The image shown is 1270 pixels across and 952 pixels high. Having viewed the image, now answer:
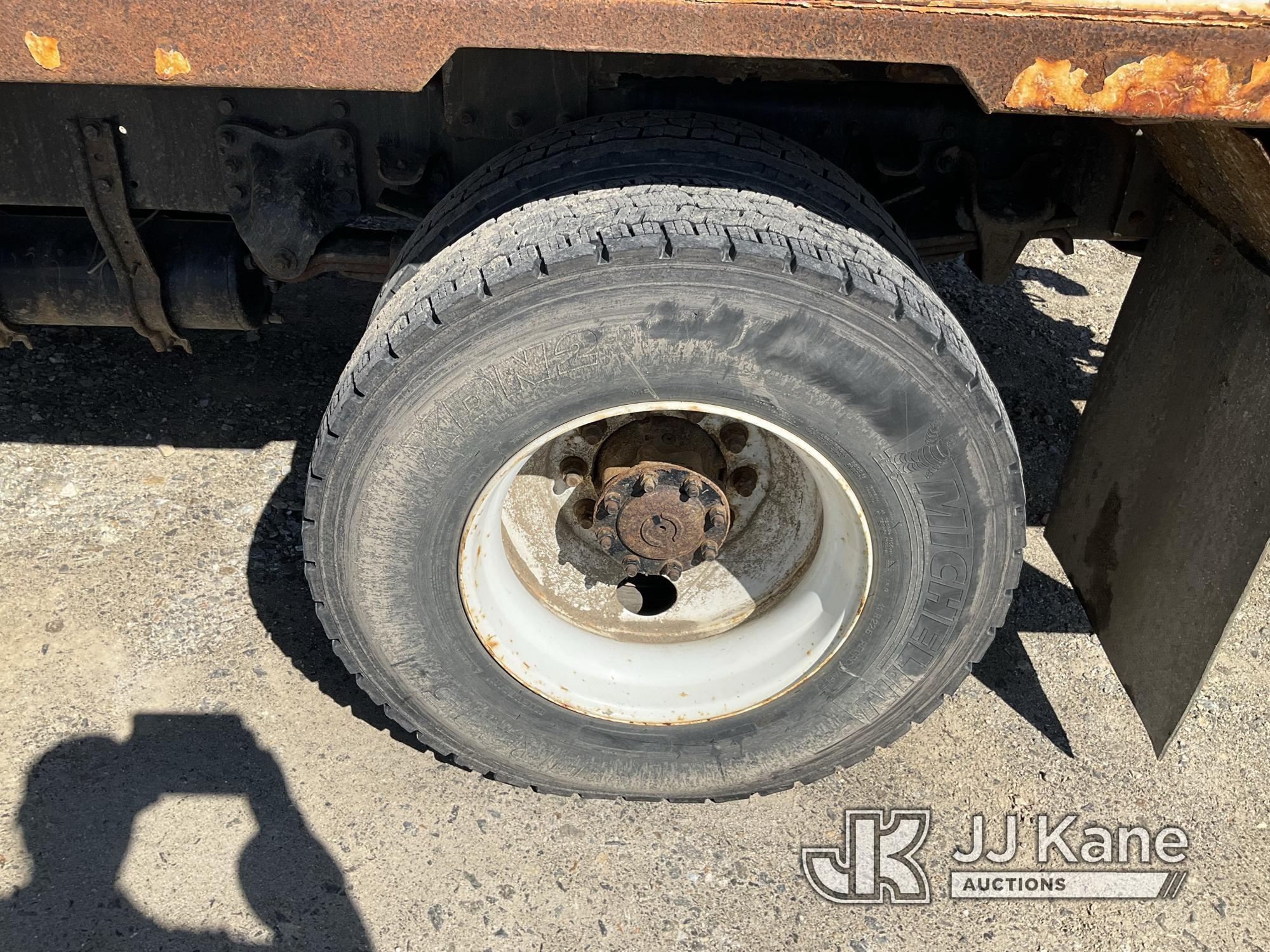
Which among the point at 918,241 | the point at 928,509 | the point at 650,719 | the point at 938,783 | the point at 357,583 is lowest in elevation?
the point at 938,783

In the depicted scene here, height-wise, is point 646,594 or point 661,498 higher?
point 661,498

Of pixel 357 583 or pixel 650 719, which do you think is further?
pixel 650 719

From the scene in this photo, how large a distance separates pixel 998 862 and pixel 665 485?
119 centimetres

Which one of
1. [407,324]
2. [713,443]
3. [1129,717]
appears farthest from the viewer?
[1129,717]

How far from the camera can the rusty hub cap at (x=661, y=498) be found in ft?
7.18

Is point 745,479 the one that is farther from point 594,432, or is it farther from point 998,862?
point 998,862

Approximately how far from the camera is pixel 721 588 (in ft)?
8.07

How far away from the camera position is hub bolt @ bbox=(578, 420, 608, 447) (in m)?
2.37

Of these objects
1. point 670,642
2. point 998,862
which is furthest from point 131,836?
point 998,862

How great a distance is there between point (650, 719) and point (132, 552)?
5.28ft

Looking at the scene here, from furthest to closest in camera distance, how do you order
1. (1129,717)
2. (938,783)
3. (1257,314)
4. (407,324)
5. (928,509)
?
(1129,717), (938,783), (1257,314), (928,509), (407,324)

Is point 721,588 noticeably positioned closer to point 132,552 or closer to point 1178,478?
point 1178,478

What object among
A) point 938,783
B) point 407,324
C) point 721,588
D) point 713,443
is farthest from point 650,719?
point 407,324

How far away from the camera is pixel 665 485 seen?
2.18 metres
